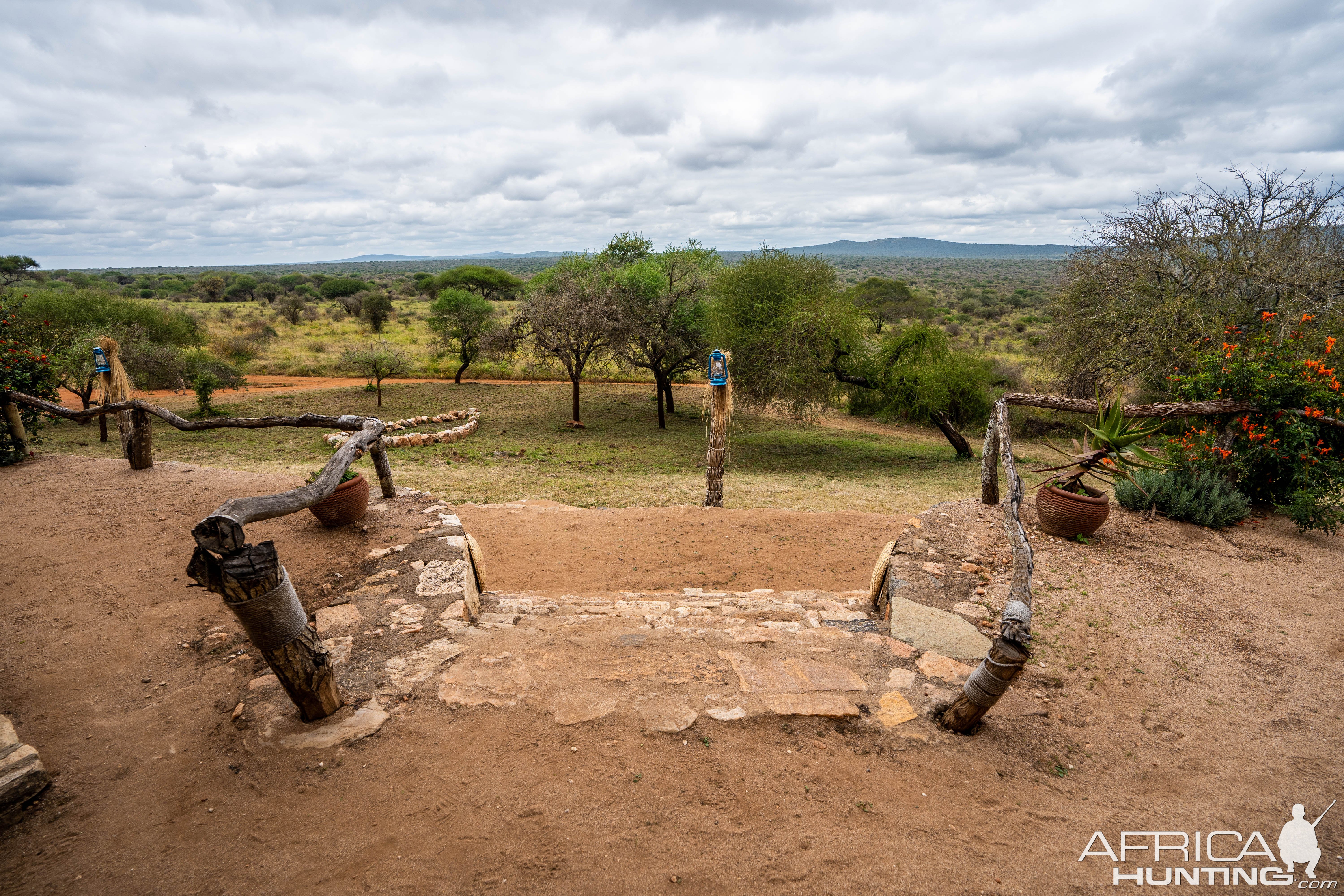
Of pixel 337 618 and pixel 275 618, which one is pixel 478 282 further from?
pixel 275 618

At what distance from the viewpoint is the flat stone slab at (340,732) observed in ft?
10.7

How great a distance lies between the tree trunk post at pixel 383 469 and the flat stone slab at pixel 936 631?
17.4ft

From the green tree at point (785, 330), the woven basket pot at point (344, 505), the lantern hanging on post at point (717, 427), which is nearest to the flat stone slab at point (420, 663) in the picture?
the woven basket pot at point (344, 505)

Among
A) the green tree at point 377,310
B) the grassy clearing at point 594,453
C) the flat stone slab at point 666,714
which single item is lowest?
the grassy clearing at point 594,453

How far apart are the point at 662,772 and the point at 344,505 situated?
4513 mm

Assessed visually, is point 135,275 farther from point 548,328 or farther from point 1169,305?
point 1169,305

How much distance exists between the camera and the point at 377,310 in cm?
3725

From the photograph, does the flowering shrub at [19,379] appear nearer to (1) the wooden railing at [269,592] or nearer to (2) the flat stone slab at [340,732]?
(1) the wooden railing at [269,592]

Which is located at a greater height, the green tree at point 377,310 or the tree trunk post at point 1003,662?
the green tree at point 377,310

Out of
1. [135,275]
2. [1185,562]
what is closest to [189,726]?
[1185,562]

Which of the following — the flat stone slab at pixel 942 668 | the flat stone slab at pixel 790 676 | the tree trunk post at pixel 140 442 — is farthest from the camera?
the tree trunk post at pixel 140 442

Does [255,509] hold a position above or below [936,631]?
above

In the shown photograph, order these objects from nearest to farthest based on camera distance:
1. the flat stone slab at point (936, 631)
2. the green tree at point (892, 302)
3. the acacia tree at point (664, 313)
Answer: the flat stone slab at point (936, 631), the acacia tree at point (664, 313), the green tree at point (892, 302)

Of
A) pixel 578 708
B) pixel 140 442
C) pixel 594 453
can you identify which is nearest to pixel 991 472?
pixel 578 708
